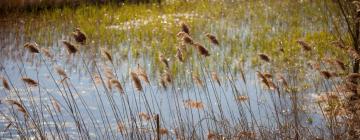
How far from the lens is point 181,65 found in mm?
7367

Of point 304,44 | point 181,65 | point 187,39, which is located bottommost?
point 181,65

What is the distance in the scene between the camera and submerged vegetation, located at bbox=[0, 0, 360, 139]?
199 inches

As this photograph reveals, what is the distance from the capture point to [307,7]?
11.9 metres

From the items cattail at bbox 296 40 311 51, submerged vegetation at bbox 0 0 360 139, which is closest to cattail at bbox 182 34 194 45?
submerged vegetation at bbox 0 0 360 139

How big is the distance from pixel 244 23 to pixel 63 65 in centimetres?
420

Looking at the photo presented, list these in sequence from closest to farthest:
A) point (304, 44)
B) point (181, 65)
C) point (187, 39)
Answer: point (187, 39), point (304, 44), point (181, 65)

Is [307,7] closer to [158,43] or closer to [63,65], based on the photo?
[158,43]

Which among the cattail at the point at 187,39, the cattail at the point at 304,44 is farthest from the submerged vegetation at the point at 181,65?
the cattail at the point at 304,44

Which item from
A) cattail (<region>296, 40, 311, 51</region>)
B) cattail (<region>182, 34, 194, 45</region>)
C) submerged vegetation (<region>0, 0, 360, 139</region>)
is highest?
cattail (<region>182, 34, 194, 45</region>)

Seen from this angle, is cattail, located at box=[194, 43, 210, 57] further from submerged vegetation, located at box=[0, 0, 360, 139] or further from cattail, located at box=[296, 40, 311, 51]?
cattail, located at box=[296, 40, 311, 51]

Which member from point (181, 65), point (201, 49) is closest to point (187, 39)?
point (201, 49)

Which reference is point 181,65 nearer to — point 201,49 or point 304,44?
point 304,44

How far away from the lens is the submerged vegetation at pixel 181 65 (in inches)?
199

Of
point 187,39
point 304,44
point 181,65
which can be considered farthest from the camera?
point 181,65
